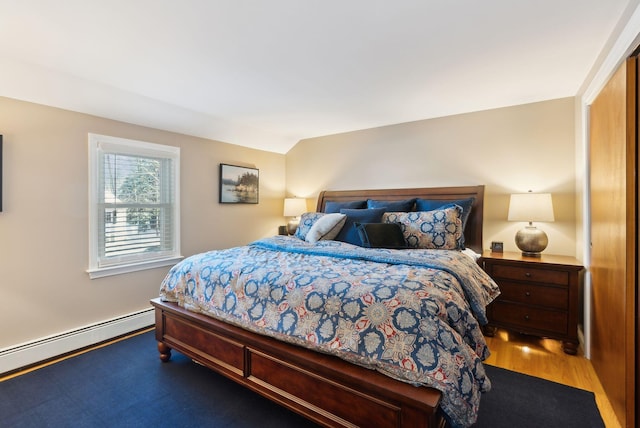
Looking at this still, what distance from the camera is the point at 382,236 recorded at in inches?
106

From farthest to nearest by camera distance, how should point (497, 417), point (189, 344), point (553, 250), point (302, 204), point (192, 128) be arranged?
1. point (302, 204)
2. point (192, 128)
3. point (553, 250)
4. point (189, 344)
5. point (497, 417)

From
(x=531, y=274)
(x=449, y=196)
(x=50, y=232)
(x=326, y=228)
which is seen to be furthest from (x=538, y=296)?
(x=50, y=232)

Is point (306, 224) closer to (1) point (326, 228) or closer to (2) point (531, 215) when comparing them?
(1) point (326, 228)

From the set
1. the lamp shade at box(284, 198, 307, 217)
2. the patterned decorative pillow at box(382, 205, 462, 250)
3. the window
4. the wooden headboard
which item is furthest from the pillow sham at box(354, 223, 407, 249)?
the window

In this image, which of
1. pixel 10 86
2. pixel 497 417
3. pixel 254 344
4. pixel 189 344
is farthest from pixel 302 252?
pixel 10 86

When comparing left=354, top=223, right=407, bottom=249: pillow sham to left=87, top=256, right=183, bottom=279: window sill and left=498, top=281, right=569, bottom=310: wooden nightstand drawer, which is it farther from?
left=87, top=256, right=183, bottom=279: window sill

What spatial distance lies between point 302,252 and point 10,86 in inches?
96.3

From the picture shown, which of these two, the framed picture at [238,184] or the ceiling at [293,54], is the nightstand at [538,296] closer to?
the ceiling at [293,54]

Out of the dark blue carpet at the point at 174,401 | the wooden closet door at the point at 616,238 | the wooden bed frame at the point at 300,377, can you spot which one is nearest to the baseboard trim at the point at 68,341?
the dark blue carpet at the point at 174,401

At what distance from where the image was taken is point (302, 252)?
238cm

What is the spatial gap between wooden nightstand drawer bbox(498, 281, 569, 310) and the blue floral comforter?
56 centimetres

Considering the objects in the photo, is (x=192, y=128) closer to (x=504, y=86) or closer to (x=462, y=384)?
(x=504, y=86)

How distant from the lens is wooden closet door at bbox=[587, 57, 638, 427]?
4.99 ft

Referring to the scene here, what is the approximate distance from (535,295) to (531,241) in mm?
493
